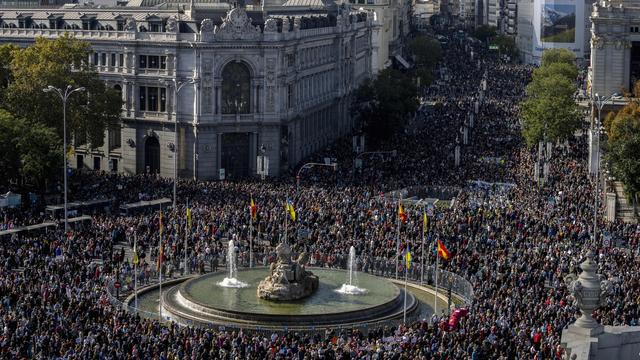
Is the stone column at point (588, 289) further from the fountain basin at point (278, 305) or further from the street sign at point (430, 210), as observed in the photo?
the street sign at point (430, 210)

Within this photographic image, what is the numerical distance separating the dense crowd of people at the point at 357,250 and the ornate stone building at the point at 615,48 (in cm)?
2530

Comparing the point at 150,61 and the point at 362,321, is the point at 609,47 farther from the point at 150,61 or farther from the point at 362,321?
the point at 362,321

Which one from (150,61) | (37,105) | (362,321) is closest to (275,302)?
(362,321)

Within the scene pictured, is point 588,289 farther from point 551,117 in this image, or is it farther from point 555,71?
point 555,71

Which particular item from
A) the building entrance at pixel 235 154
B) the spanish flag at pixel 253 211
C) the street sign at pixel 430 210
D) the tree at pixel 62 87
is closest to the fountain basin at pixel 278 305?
the spanish flag at pixel 253 211

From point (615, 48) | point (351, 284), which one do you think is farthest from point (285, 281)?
point (615, 48)

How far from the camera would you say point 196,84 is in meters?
103

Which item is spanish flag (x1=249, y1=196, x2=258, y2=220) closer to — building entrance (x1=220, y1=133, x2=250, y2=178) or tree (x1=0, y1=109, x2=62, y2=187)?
tree (x1=0, y1=109, x2=62, y2=187)

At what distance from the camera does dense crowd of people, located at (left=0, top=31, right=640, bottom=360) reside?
166 ft

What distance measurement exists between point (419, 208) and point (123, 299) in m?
28.5

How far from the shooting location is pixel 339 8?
474 ft

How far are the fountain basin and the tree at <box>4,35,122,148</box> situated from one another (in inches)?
1379

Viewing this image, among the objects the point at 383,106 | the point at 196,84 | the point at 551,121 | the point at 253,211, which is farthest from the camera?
the point at 383,106

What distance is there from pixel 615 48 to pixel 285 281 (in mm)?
90972
